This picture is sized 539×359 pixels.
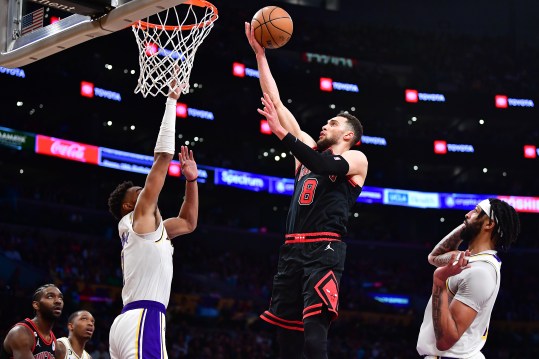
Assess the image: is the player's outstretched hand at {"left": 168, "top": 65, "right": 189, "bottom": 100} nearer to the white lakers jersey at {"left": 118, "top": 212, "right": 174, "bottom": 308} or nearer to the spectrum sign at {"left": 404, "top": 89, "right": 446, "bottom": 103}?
the white lakers jersey at {"left": 118, "top": 212, "right": 174, "bottom": 308}

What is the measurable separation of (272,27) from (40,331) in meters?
3.99

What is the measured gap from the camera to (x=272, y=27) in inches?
239

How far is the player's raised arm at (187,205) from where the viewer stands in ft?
19.8

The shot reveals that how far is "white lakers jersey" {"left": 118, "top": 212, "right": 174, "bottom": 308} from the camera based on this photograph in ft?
17.1

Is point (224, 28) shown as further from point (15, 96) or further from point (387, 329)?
point (387, 329)

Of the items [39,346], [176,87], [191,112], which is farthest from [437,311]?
[191,112]

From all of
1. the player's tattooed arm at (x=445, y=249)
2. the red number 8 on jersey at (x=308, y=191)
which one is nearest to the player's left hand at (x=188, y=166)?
the red number 8 on jersey at (x=308, y=191)

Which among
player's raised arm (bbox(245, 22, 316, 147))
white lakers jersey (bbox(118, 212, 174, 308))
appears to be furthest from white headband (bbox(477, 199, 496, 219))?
white lakers jersey (bbox(118, 212, 174, 308))

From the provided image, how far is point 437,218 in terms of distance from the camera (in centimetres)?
3694

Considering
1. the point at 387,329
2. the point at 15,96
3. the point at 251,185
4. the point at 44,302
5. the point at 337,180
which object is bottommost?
the point at 387,329

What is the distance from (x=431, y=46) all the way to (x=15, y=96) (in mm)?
21381

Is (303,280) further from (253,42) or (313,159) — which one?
(253,42)

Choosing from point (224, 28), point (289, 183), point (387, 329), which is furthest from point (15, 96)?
point (387, 329)

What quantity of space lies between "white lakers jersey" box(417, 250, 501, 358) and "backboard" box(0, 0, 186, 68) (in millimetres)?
2531
